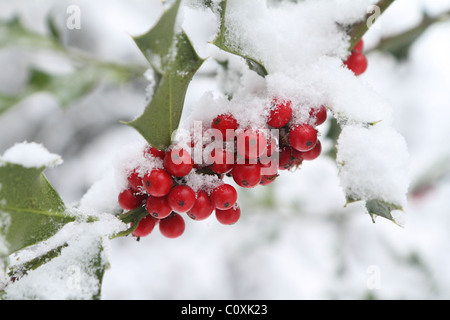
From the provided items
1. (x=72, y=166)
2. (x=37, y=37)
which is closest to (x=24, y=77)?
(x=72, y=166)

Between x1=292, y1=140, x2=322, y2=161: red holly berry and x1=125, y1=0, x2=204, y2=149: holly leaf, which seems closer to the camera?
x1=125, y1=0, x2=204, y2=149: holly leaf

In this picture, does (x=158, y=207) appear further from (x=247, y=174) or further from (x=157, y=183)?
(x=247, y=174)

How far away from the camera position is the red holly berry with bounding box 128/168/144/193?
0.65m

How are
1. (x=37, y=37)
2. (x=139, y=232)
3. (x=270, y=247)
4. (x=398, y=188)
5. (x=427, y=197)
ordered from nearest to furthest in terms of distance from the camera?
1. (x=398, y=188)
2. (x=139, y=232)
3. (x=37, y=37)
4. (x=427, y=197)
5. (x=270, y=247)

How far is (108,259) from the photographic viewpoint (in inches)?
23.6

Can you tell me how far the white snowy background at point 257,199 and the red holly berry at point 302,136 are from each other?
68.6 inches

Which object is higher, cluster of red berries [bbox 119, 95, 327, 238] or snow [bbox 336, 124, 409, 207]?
snow [bbox 336, 124, 409, 207]

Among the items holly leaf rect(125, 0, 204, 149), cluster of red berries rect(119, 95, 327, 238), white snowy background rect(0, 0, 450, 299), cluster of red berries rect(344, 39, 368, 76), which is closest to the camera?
holly leaf rect(125, 0, 204, 149)

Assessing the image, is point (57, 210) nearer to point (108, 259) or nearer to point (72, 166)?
point (108, 259)

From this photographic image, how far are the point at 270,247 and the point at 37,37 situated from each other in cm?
200

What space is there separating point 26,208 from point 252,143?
370 millimetres

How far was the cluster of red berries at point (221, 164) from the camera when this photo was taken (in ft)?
1.98

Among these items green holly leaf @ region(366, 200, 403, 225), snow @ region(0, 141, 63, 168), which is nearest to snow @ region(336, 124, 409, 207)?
green holly leaf @ region(366, 200, 403, 225)

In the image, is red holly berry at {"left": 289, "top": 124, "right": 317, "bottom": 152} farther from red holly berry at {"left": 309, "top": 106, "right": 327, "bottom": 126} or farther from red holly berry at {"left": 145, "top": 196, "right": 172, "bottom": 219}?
red holly berry at {"left": 145, "top": 196, "right": 172, "bottom": 219}
